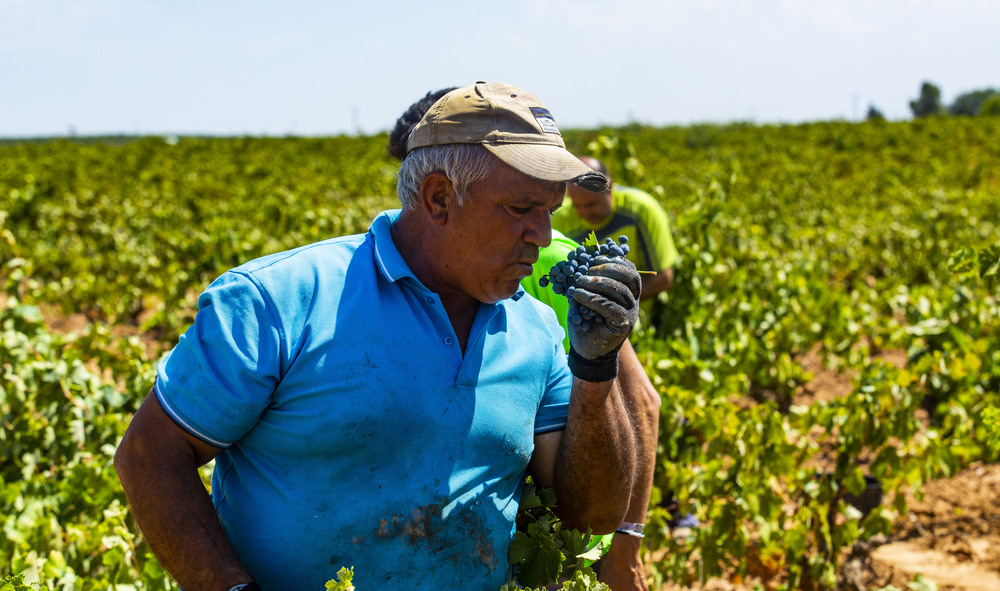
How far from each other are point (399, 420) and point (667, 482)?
7.55 ft

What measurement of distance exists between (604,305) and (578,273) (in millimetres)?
99

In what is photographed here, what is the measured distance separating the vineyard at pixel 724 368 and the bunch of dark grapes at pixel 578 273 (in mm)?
1095

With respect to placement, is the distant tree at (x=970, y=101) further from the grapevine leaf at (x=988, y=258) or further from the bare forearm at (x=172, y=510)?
the bare forearm at (x=172, y=510)

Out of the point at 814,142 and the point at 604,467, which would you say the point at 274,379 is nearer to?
the point at 604,467

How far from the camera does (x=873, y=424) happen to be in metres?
3.52

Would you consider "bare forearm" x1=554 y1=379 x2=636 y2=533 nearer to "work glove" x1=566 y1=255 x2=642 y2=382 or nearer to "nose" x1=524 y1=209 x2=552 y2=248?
"work glove" x1=566 y1=255 x2=642 y2=382

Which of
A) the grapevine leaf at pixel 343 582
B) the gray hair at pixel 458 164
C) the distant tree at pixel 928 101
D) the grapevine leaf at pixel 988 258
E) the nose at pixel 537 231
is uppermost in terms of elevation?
the distant tree at pixel 928 101

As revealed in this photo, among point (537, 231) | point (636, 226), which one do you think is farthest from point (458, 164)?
point (636, 226)

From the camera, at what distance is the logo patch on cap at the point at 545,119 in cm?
161

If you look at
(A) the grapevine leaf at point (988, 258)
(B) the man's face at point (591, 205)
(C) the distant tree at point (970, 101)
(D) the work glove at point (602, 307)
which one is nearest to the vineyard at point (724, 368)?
(A) the grapevine leaf at point (988, 258)

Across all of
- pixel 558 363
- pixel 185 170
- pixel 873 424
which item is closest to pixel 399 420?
pixel 558 363

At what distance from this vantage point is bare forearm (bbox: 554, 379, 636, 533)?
1.62m

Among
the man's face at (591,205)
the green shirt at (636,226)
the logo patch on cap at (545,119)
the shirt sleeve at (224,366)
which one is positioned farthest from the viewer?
the green shirt at (636,226)

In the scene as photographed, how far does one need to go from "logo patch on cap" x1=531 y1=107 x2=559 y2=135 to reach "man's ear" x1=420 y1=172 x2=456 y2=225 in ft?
0.75
